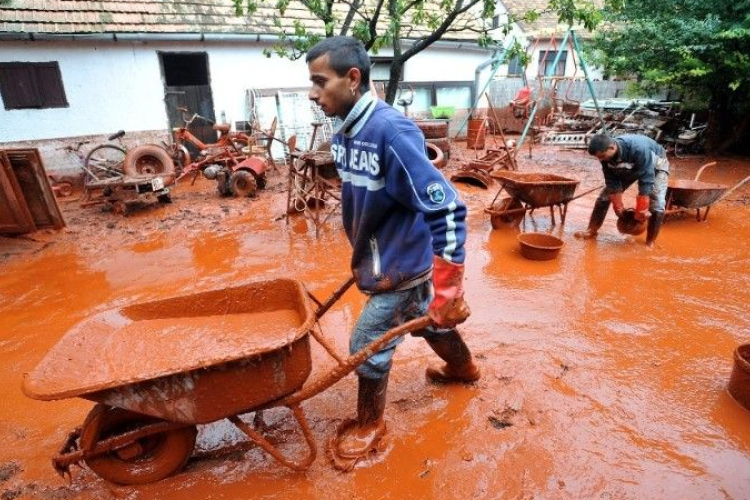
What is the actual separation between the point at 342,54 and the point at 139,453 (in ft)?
7.44

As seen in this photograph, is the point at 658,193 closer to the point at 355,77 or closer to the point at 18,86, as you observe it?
the point at 355,77

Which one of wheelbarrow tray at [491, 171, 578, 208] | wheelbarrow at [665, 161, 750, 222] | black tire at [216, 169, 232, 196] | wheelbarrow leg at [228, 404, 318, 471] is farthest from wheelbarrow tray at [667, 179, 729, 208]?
black tire at [216, 169, 232, 196]

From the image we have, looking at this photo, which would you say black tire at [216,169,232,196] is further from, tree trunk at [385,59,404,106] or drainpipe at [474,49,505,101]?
drainpipe at [474,49,505,101]

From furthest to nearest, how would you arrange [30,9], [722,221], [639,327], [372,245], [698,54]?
[698,54]
[30,9]
[722,221]
[639,327]
[372,245]

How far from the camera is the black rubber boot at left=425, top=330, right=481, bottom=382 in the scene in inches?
108

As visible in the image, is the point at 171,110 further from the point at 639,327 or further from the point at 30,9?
the point at 639,327

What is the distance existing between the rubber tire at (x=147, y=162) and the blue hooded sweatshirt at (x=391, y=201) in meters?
7.47

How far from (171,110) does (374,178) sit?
986 cm

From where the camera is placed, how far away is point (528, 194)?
5.69 meters

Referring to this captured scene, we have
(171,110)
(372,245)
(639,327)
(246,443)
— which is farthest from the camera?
(171,110)

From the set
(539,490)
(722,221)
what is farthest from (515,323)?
(722,221)

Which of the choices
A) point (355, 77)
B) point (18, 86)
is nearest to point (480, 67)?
point (18, 86)

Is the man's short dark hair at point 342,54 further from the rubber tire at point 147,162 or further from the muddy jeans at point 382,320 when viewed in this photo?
the rubber tire at point 147,162

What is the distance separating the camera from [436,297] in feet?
6.88
